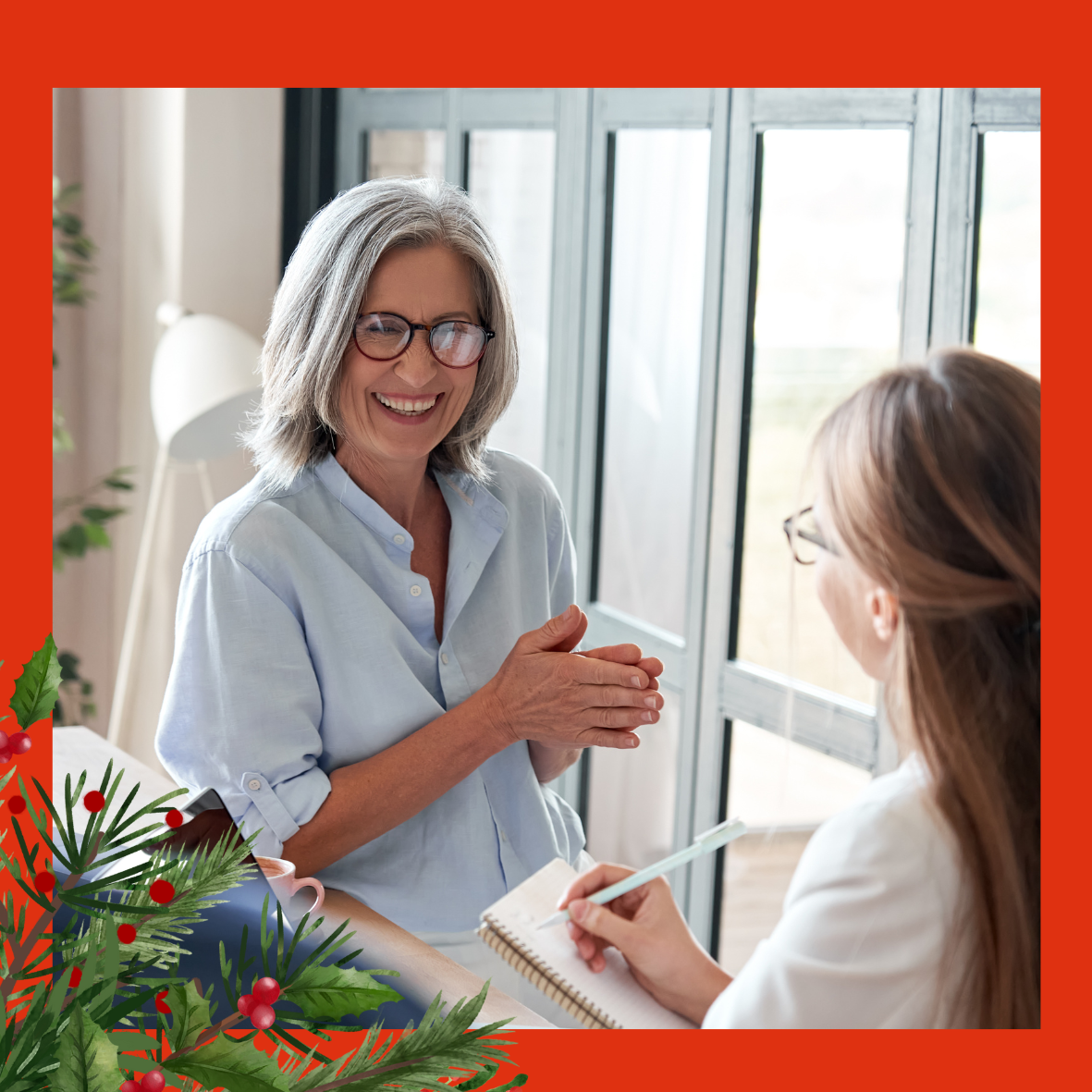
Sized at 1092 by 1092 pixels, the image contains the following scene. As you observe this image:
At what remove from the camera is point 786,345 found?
1397 millimetres

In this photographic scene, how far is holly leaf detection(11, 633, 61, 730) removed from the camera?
531 mm

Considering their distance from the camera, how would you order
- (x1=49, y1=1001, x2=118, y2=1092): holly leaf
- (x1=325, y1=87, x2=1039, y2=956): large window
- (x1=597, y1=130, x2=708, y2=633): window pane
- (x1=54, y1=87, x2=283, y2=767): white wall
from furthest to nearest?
1. (x1=54, y1=87, x2=283, y2=767): white wall
2. (x1=597, y1=130, x2=708, y2=633): window pane
3. (x1=325, y1=87, x2=1039, y2=956): large window
4. (x1=49, y1=1001, x2=118, y2=1092): holly leaf

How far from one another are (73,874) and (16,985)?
0.18ft

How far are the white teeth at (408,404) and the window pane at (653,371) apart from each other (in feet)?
2.52

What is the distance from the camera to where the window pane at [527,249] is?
6.26 ft

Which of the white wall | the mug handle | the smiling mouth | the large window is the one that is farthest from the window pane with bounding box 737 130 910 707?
the white wall

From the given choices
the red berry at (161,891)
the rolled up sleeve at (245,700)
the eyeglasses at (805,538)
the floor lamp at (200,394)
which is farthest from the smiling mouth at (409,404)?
the floor lamp at (200,394)

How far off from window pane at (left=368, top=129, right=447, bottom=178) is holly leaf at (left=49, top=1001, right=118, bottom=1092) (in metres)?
1.59

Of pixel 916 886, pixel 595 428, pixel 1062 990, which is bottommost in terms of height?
pixel 1062 990

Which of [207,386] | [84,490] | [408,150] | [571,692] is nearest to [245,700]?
[571,692]

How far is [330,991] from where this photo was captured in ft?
1.78

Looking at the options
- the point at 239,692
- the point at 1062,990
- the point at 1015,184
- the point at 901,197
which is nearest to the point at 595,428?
the point at 901,197

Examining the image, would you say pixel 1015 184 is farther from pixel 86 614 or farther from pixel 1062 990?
pixel 86 614

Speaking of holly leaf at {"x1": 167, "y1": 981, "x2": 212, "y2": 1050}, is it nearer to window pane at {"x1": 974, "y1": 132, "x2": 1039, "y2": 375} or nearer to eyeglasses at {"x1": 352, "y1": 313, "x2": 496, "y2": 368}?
eyeglasses at {"x1": 352, "y1": 313, "x2": 496, "y2": 368}
